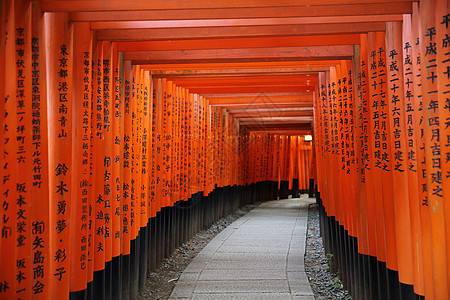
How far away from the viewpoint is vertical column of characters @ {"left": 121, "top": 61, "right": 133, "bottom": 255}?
5441mm

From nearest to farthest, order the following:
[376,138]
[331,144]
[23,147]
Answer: [23,147] < [376,138] < [331,144]

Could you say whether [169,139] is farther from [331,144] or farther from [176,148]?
[331,144]

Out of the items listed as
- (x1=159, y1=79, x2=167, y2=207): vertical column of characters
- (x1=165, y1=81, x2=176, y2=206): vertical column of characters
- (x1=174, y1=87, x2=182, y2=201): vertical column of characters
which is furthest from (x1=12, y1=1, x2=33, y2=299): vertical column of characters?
(x1=174, y1=87, x2=182, y2=201): vertical column of characters

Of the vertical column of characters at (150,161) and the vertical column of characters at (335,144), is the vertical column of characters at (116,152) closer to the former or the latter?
the vertical column of characters at (150,161)

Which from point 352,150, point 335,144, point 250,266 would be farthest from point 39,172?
point 250,266

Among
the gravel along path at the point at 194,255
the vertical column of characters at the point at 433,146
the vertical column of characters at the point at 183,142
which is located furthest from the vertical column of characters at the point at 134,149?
the vertical column of characters at the point at 433,146

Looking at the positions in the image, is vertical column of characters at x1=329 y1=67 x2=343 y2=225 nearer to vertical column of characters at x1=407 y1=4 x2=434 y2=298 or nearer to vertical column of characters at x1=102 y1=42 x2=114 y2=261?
vertical column of characters at x1=407 y1=4 x2=434 y2=298

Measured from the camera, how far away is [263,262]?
7.64 metres

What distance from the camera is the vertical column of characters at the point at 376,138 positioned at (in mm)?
4113

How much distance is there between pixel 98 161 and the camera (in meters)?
4.46

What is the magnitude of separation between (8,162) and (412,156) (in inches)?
116

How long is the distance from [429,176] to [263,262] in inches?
199

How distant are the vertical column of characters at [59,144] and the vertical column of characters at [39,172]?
1.04 feet

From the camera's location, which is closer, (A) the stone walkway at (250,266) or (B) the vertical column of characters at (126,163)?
(B) the vertical column of characters at (126,163)
